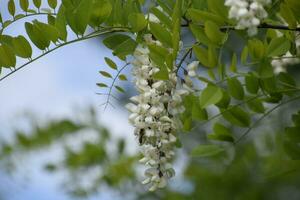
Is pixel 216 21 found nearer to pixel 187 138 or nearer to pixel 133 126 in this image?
pixel 133 126

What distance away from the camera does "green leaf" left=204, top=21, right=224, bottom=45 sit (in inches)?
30.8

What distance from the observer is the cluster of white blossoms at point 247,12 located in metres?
0.71

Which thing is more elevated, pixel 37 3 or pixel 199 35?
pixel 37 3

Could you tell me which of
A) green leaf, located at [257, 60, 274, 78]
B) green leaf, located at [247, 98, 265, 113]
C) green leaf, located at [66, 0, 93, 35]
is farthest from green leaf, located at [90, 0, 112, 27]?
green leaf, located at [247, 98, 265, 113]

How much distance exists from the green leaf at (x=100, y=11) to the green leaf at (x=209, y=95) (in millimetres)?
189

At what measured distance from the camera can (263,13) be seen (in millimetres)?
731

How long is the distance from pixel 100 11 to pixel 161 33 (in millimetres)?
96

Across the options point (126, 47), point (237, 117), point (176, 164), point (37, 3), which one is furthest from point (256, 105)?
point (176, 164)

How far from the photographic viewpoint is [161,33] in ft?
2.71

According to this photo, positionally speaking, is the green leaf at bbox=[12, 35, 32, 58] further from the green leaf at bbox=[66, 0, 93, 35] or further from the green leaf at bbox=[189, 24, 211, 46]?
the green leaf at bbox=[189, 24, 211, 46]

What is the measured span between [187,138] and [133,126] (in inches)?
101

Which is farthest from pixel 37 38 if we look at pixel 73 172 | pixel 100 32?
pixel 73 172

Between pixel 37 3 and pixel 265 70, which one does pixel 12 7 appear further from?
pixel 265 70

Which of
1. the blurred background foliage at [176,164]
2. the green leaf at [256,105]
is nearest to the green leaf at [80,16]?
the green leaf at [256,105]
